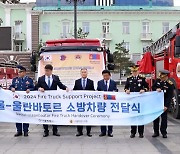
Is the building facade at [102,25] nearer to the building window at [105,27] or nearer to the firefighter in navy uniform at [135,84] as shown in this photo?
the building window at [105,27]

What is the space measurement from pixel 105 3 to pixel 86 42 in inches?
2177

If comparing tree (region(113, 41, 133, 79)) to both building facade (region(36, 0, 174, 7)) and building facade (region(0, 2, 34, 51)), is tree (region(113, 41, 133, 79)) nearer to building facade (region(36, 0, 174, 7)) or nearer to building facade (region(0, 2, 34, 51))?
building facade (region(36, 0, 174, 7))

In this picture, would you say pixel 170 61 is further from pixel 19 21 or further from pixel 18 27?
pixel 18 27

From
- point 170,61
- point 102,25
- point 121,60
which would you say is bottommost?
point 121,60

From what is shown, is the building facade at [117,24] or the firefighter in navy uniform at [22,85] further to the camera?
the building facade at [117,24]

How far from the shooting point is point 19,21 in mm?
60125

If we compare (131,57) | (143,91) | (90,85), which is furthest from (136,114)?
(131,57)

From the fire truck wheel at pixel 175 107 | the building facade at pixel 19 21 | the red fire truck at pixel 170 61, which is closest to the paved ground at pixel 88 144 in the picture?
the fire truck wheel at pixel 175 107

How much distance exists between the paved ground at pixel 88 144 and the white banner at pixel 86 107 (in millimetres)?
460

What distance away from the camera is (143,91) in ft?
35.1

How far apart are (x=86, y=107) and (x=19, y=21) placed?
51065mm

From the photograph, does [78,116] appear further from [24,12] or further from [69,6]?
[69,6]

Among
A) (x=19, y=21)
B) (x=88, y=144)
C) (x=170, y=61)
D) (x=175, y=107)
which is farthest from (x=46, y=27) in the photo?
(x=88, y=144)

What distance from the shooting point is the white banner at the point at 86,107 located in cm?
1073
